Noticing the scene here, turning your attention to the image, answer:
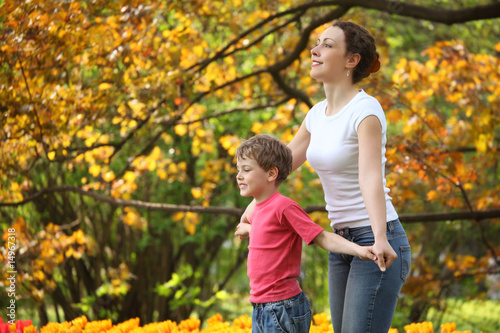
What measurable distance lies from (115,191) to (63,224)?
4.55 feet

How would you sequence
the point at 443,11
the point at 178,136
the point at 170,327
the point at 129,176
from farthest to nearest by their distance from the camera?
the point at 178,136 → the point at 129,176 → the point at 443,11 → the point at 170,327

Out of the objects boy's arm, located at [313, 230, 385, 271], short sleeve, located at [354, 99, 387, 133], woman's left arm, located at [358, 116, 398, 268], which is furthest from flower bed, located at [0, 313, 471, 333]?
short sleeve, located at [354, 99, 387, 133]

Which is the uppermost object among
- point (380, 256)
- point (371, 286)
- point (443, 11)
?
point (443, 11)

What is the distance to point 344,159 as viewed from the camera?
76.7 inches

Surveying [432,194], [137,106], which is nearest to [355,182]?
[137,106]

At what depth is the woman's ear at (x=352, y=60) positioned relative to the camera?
2.08 meters

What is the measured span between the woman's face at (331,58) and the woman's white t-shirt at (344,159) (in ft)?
0.41

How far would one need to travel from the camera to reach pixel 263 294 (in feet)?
6.54

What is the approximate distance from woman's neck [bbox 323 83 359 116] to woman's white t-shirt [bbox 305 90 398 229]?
40 mm

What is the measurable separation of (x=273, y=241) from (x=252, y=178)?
236 millimetres

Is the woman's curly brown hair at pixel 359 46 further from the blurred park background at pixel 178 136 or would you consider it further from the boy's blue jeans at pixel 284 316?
the blurred park background at pixel 178 136

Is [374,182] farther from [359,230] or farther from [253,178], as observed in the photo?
[253,178]

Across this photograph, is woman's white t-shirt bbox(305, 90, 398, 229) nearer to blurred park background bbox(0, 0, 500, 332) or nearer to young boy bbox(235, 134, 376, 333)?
young boy bbox(235, 134, 376, 333)

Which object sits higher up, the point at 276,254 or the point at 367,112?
the point at 367,112
